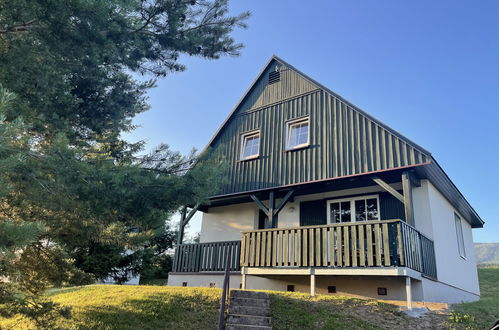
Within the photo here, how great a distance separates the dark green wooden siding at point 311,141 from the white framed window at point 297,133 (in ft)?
0.54

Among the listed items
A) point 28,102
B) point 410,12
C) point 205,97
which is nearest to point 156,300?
point 28,102

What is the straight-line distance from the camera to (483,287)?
53.3 ft

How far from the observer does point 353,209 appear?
1028cm

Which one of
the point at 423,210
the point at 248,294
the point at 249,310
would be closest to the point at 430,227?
the point at 423,210

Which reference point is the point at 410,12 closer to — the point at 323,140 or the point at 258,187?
the point at 323,140

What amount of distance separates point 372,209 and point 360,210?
0.33 metres

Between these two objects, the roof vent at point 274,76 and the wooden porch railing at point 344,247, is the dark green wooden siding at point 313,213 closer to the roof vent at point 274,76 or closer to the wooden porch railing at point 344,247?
the wooden porch railing at point 344,247

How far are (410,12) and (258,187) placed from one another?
22.1ft

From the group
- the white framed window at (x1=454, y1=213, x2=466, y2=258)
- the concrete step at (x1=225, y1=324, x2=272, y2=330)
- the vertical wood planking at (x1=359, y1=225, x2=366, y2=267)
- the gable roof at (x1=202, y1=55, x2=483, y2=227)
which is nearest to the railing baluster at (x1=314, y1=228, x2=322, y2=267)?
the vertical wood planking at (x1=359, y1=225, x2=366, y2=267)

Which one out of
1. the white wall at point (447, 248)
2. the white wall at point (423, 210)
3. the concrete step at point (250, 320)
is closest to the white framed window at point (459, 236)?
the white wall at point (447, 248)

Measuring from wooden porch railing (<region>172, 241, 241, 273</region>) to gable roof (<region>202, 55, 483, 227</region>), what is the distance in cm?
178

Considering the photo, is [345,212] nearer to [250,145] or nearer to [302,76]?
[250,145]

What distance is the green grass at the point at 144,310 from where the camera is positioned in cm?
614

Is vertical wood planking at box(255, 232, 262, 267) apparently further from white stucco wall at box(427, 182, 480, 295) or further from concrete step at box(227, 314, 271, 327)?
white stucco wall at box(427, 182, 480, 295)
